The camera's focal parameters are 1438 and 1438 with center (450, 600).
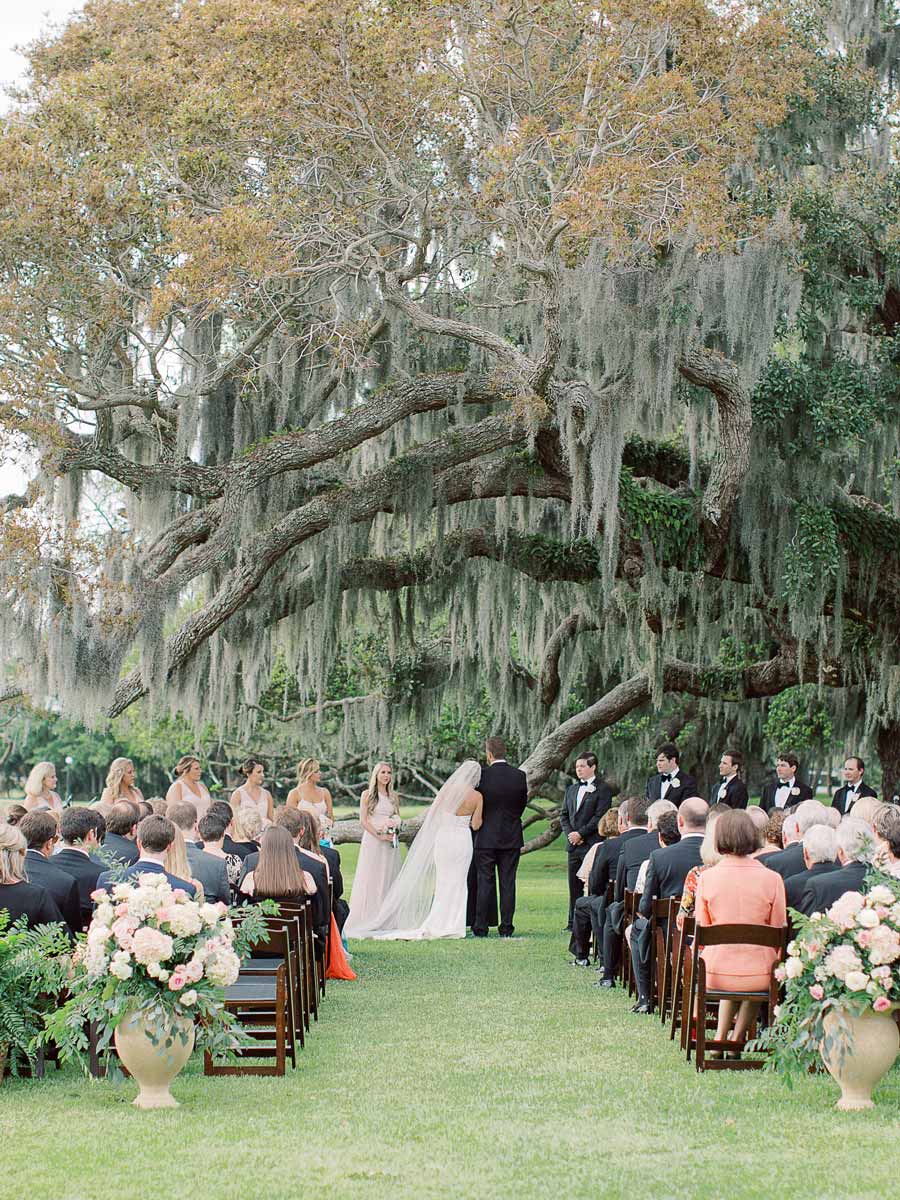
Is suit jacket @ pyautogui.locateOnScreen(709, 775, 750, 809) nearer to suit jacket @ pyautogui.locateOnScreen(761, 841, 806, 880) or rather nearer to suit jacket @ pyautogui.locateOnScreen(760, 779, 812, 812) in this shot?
suit jacket @ pyautogui.locateOnScreen(760, 779, 812, 812)

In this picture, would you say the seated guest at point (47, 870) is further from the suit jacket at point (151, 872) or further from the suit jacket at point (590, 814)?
the suit jacket at point (590, 814)

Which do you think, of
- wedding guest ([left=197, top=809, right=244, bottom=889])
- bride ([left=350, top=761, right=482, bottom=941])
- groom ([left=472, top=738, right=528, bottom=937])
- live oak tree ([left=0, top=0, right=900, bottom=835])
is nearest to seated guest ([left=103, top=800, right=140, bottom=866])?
wedding guest ([left=197, top=809, right=244, bottom=889])

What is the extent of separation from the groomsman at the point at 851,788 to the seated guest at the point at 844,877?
5.31 m

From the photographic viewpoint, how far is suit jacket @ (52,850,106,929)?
23.0 feet

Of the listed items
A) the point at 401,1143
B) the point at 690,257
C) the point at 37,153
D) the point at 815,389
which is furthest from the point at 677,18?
the point at 401,1143

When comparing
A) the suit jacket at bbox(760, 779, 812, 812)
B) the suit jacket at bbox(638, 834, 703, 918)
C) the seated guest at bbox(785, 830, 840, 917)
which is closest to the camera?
the seated guest at bbox(785, 830, 840, 917)

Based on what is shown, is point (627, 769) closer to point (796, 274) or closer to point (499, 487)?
point (499, 487)

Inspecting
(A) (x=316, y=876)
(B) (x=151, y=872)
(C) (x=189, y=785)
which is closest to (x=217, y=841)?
(A) (x=316, y=876)

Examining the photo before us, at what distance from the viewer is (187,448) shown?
13492 mm

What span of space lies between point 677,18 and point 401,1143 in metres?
9.19

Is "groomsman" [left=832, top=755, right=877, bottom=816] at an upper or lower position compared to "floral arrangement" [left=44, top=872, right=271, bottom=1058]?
upper

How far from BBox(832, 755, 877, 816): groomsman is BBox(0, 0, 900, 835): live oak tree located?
1.85 meters

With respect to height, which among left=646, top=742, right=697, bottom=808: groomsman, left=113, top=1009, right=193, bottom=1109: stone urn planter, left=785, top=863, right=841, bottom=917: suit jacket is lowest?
left=113, top=1009, right=193, bottom=1109: stone urn planter

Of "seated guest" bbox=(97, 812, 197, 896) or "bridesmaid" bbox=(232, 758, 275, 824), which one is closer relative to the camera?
"seated guest" bbox=(97, 812, 197, 896)
